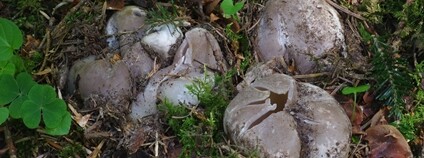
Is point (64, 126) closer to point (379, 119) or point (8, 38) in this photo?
point (8, 38)

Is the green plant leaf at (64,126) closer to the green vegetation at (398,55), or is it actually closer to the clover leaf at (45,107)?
the clover leaf at (45,107)

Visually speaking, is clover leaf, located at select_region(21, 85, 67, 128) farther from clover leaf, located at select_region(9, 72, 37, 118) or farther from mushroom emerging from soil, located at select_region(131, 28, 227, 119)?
mushroom emerging from soil, located at select_region(131, 28, 227, 119)

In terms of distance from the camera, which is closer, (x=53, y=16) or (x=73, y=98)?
(x=73, y=98)

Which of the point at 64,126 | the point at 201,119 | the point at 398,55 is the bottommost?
the point at 64,126

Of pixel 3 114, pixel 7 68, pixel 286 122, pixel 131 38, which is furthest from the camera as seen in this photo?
pixel 131 38

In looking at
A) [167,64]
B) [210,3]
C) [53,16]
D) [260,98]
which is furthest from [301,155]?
[53,16]

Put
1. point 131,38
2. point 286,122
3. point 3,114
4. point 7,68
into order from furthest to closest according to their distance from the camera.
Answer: point 131,38 < point 7,68 < point 3,114 < point 286,122

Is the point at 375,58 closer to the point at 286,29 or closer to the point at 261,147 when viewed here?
the point at 286,29

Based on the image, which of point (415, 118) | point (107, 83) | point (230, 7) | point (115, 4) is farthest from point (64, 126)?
point (415, 118)
